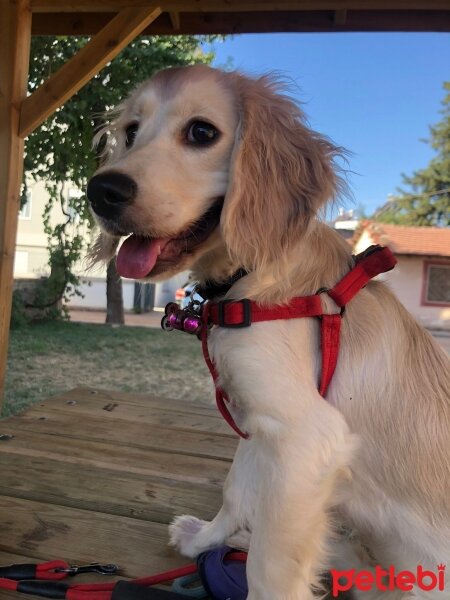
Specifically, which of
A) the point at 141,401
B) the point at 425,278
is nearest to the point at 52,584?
the point at 141,401

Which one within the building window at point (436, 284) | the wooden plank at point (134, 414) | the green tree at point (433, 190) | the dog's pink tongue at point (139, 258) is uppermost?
the green tree at point (433, 190)

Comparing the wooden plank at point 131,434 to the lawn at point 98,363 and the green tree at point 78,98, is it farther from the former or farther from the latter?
the green tree at point 78,98

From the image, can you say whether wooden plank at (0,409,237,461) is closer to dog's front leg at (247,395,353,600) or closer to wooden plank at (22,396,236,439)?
wooden plank at (22,396,236,439)

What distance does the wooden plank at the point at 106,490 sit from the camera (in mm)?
2094

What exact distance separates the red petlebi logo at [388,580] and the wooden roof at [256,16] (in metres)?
3.02

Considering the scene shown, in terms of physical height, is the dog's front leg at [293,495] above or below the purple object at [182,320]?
below

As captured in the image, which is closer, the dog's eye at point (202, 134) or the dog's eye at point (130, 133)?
the dog's eye at point (202, 134)

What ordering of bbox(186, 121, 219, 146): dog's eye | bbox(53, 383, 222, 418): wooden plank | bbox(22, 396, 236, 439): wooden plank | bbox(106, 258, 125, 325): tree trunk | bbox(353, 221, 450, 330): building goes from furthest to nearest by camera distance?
bbox(353, 221, 450, 330): building, bbox(106, 258, 125, 325): tree trunk, bbox(53, 383, 222, 418): wooden plank, bbox(22, 396, 236, 439): wooden plank, bbox(186, 121, 219, 146): dog's eye

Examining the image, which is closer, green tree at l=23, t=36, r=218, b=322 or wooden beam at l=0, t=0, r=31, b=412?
wooden beam at l=0, t=0, r=31, b=412

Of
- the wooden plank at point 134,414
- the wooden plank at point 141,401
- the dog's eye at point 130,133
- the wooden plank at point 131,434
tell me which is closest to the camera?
the dog's eye at point 130,133

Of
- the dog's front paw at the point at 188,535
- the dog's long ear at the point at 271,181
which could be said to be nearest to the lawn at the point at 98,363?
the dog's front paw at the point at 188,535

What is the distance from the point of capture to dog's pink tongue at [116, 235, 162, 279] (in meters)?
1.35

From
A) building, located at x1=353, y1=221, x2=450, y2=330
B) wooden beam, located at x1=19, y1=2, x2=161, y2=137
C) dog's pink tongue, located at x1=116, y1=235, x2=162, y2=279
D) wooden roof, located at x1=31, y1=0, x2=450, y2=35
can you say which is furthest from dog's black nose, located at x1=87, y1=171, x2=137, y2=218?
building, located at x1=353, y1=221, x2=450, y2=330

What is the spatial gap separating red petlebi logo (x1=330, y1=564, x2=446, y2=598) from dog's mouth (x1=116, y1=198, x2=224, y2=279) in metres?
1.08
